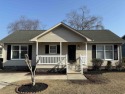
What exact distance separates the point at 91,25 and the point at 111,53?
28608mm

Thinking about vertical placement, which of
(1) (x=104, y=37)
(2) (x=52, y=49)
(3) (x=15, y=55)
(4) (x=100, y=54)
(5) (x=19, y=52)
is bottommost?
(3) (x=15, y=55)

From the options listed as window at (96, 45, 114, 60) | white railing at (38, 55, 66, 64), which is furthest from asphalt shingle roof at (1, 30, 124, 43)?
white railing at (38, 55, 66, 64)

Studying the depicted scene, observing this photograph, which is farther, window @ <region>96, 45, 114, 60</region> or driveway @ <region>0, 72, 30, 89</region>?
window @ <region>96, 45, 114, 60</region>

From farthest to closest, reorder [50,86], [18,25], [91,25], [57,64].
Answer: [18,25]
[91,25]
[57,64]
[50,86]

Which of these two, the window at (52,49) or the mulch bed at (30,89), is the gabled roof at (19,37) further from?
the mulch bed at (30,89)

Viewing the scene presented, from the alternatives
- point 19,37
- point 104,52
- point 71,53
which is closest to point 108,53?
point 104,52

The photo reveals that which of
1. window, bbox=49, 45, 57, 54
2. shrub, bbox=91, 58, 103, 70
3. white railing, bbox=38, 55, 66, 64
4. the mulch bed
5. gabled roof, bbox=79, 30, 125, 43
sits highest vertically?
gabled roof, bbox=79, 30, 125, 43

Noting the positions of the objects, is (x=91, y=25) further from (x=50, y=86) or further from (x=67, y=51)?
(x=50, y=86)

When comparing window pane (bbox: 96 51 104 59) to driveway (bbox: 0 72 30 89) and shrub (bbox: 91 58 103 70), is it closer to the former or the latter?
shrub (bbox: 91 58 103 70)

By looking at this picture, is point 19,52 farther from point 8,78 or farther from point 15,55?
point 8,78

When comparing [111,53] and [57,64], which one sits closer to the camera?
[57,64]

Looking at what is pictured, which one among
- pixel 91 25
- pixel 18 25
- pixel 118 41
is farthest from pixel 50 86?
pixel 18 25

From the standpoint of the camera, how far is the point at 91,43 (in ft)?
61.2

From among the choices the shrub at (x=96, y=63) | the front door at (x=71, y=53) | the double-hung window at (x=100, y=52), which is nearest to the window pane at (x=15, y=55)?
the front door at (x=71, y=53)
